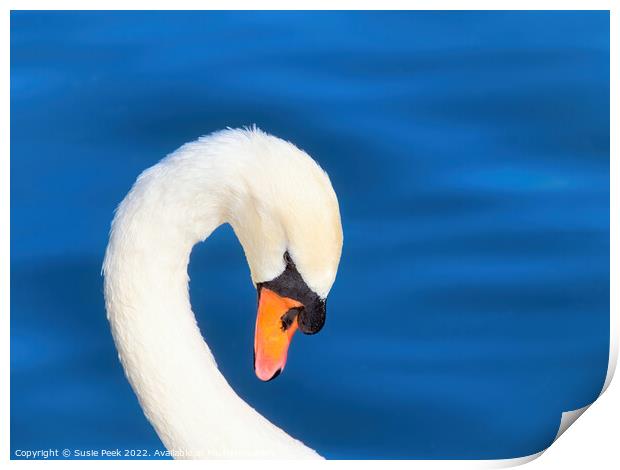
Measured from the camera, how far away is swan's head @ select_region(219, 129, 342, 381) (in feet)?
6.82

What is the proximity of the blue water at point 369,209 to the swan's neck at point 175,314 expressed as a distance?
104mm

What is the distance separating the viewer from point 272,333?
226 cm

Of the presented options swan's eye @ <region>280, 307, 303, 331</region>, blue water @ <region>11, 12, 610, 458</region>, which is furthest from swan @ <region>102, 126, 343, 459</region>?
blue water @ <region>11, 12, 610, 458</region>

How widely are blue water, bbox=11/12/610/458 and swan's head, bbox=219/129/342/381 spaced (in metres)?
0.16

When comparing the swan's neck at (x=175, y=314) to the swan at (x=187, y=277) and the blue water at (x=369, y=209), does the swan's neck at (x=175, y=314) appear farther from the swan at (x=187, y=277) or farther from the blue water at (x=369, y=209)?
the blue water at (x=369, y=209)

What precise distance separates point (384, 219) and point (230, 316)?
324mm

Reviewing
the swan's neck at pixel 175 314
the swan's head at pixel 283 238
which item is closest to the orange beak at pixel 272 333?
the swan's head at pixel 283 238

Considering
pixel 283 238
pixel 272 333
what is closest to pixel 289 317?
A: pixel 272 333

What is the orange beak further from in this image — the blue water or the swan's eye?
the blue water

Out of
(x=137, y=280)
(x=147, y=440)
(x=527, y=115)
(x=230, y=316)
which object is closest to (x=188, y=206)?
(x=137, y=280)

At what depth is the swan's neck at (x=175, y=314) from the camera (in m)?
2.17

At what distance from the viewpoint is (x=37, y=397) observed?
7.91 feet

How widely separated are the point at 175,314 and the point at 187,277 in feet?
0.21

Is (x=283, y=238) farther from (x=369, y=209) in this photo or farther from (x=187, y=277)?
(x=369, y=209)
